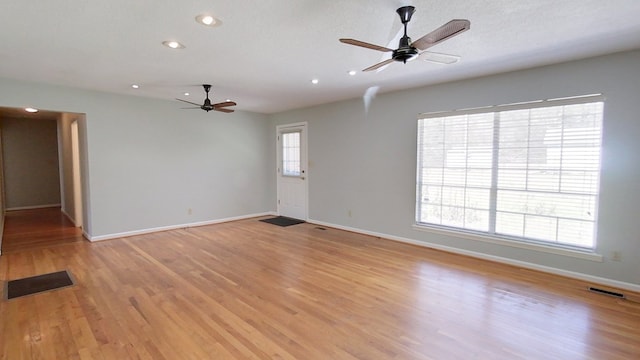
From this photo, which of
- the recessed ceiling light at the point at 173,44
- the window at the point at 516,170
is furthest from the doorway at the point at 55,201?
the window at the point at 516,170

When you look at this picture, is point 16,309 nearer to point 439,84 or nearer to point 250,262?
point 250,262

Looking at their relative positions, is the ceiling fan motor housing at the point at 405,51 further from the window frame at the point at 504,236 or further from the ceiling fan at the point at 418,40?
the window frame at the point at 504,236

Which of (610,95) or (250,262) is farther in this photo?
(250,262)

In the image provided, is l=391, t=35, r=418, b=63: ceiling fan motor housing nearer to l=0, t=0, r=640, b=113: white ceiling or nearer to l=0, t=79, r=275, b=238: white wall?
l=0, t=0, r=640, b=113: white ceiling

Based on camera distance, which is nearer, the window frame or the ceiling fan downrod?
the ceiling fan downrod

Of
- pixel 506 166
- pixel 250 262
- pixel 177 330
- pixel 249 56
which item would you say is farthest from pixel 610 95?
pixel 177 330

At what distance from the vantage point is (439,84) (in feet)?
15.0

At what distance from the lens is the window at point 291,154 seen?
6914 mm

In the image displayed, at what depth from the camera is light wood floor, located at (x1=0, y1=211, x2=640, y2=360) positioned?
2.25 meters

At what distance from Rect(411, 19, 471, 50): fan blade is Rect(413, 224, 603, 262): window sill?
298 centimetres

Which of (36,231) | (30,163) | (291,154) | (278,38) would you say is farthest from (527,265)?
(30,163)

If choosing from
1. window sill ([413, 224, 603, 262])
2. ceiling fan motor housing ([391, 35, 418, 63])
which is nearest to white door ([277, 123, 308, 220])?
window sill ([413, 224, 603, 262])

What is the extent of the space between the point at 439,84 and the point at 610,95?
1914 mm

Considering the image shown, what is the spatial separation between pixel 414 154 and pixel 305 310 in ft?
10.2
